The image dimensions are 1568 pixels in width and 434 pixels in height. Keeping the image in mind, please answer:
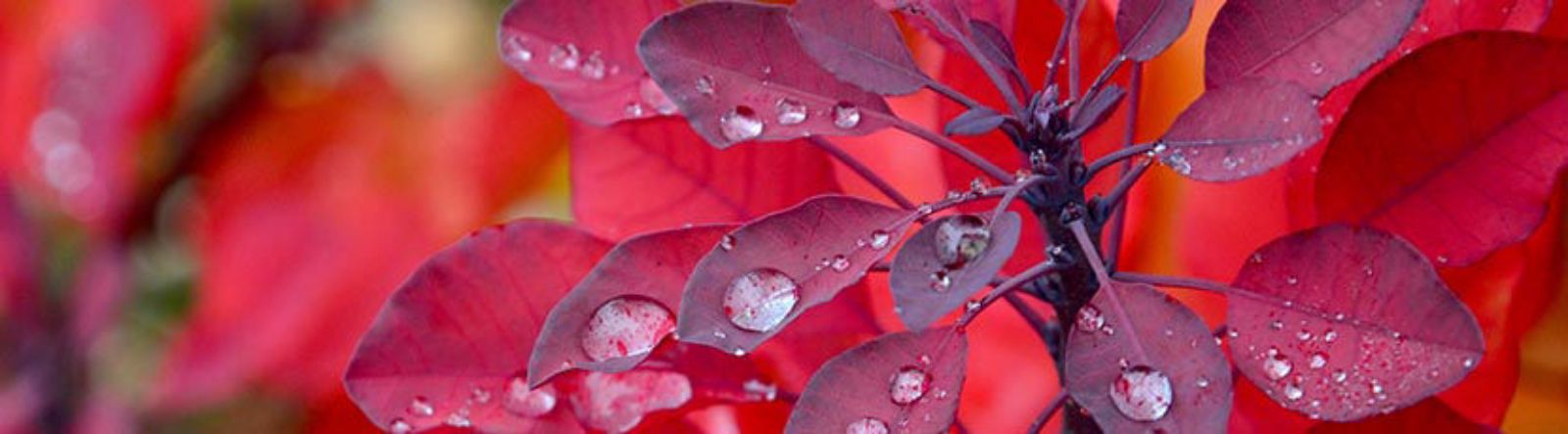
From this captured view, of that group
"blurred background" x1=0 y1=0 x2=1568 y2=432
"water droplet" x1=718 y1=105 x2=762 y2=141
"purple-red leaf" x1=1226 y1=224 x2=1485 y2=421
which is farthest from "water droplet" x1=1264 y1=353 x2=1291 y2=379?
"blurred background" x1=0 y1=0 x2=1568 y2=432

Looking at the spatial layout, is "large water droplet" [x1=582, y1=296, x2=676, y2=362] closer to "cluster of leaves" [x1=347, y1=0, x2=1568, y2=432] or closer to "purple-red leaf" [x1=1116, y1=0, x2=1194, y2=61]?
"cluster of leaves" [x1=347, y1=0, x2=1568, y2=432]

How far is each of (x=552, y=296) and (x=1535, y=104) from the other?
0.20 metres

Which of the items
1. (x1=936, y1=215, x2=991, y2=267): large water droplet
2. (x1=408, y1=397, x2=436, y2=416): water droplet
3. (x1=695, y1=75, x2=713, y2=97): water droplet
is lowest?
(x1=408, y1=397, x2=436, y2=416): water droplet

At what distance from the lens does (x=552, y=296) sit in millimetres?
346

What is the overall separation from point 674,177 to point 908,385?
10 centimetres

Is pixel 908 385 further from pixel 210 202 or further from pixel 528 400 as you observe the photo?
pixel 210 202

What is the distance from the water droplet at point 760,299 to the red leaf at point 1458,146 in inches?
4.7

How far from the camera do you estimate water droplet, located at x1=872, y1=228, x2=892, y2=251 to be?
0.94 ft

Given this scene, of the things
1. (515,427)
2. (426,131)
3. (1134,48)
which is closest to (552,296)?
(515,427)

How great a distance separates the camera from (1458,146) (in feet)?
1.00

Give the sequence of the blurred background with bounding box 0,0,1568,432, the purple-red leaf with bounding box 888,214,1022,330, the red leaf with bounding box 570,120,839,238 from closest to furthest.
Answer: the purple-red leaf with bounding box 888,214,1022,330 < the red leaf with bounding box 570,120,839,238 < the blurred background with bounding box 0,0,1568,432

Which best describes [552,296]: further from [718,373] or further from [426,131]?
[426,131]

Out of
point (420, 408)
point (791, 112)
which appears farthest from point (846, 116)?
point (420, 408)

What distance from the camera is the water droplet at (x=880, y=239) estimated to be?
287 millimetres
